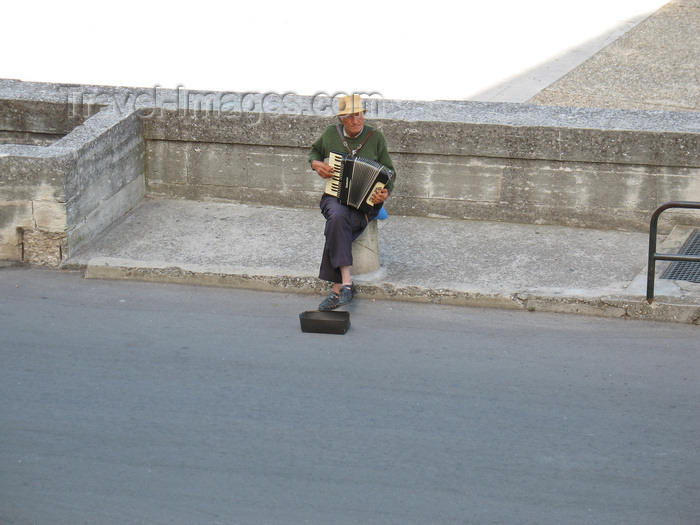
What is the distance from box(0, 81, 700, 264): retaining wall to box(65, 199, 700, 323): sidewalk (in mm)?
216

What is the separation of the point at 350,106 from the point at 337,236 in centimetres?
101

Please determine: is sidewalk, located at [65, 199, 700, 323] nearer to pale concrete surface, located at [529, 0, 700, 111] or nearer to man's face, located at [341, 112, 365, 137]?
man's face, located at [341, 112, 365, 137]

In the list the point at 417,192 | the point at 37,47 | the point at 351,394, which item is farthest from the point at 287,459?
the point at 37,47

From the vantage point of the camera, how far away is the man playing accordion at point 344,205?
7.32 m

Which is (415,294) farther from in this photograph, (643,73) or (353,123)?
(643,73)

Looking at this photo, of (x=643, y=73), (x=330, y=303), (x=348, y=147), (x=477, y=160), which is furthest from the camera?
(x=643, y=73)

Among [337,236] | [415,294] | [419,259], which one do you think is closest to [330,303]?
[337,236]

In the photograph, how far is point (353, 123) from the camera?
24.3 ft

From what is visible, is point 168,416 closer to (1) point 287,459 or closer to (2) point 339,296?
(1) point 287,459

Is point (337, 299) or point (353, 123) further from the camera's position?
point (353, 123)

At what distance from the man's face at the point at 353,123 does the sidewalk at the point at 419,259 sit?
1.19 meters

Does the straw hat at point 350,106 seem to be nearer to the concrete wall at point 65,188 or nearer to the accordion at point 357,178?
the accordion at point 357,178

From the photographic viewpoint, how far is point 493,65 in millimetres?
16047

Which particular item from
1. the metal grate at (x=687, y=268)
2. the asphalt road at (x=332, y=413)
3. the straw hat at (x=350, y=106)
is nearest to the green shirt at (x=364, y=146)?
the straw hat at (x=350, y=106)
